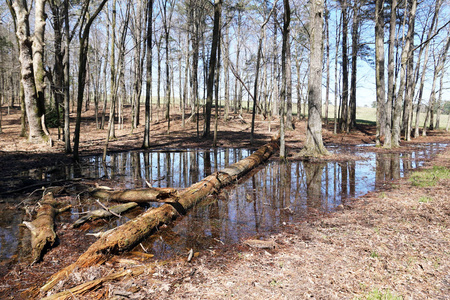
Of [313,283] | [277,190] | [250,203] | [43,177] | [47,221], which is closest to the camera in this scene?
[313,283]

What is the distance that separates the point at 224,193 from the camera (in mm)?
6816

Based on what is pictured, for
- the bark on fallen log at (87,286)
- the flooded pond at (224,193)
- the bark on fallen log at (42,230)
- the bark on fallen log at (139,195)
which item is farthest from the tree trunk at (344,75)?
the bark on fallen log at (87,286)

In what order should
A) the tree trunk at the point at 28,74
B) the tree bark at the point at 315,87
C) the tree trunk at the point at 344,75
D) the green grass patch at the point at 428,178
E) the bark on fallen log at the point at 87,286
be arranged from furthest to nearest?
1. the tree trunk at the point at 344,75
2. the tree trunk at the point at 28,74
3. the tree bark at the point at 315,87
4. the green grass patch at the point at 428,178
5. the bark on fallen log at the point at 87,286

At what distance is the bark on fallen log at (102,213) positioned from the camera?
4.65 meters

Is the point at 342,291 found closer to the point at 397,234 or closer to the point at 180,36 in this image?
the point at 397,234

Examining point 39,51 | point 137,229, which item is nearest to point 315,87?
point 137,229

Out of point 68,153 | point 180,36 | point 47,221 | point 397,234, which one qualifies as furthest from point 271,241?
point 180,36

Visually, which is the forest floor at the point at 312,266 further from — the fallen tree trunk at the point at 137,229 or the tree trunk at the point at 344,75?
the tree trunk at the point at 344,75

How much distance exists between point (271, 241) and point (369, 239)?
139 centimetres

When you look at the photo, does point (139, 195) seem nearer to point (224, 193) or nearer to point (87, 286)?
point (224, 193)

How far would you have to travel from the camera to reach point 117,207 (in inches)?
209

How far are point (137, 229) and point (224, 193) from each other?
123 inches

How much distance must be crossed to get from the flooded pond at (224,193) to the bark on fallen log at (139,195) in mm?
274

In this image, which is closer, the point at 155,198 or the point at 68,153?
the point at 155,198
